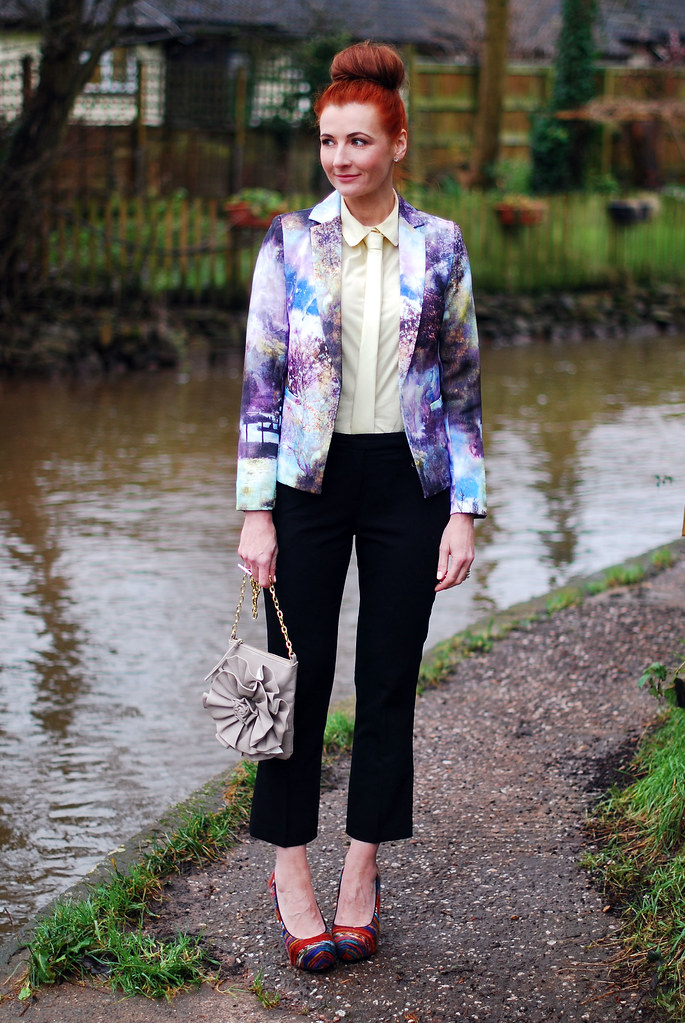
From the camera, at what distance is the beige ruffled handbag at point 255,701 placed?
268cm

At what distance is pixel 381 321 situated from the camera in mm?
2691

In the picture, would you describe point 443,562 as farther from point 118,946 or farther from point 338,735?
point 338,735

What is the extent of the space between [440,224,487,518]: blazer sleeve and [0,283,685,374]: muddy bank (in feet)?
30.8

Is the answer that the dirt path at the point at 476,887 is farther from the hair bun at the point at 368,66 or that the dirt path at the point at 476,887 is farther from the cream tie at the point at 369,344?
the hair bun at the point at 368,66

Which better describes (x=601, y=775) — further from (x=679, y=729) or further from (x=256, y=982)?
(x=256, y=982)

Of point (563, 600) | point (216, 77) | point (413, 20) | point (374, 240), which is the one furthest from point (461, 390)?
point (413, 20)

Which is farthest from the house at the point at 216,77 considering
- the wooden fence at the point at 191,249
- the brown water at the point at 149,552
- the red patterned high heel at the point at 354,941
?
the red patterned high heel at the point at 354,941

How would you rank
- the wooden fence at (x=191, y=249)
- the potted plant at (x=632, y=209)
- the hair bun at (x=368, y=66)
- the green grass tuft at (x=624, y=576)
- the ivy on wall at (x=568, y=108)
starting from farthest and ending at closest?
the ivy on wall at (x=568, y=108) → the potted plant at (x=632, y=209) → the wooden fence at (x=191, y=249) → the green grass tuft at (x=624, y=576) → the hair bun at (x=368, y=66)

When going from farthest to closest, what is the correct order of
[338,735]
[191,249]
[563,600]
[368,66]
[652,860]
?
[191,249] → [563,600] → [338,735] → [652,860] → [368,66]

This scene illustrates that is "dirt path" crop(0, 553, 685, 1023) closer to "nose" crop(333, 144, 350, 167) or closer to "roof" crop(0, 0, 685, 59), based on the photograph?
"nose" crop(333, 144, 350, 167)

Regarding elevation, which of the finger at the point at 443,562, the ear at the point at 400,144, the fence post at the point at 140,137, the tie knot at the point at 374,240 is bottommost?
the finger at the point at 443,562

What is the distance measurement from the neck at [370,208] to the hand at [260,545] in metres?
0.66

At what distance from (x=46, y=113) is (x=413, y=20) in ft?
43.0

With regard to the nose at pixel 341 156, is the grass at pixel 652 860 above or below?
below
